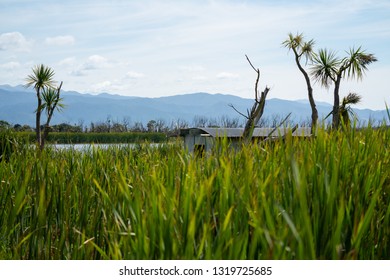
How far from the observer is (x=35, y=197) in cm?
506

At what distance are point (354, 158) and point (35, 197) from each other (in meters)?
2.57

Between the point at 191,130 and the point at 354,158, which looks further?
the point at 191,130

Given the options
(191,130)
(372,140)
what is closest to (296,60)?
(191,130)

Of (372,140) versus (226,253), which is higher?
(372,140)

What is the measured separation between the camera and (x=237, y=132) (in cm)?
1928

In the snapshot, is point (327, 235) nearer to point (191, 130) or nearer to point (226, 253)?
point (226, 253)
